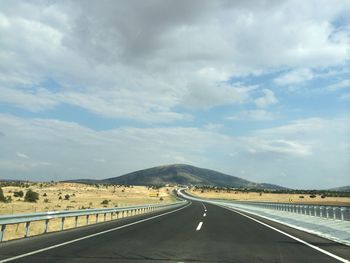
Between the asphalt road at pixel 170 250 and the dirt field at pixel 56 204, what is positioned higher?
the dirt field at pixel 56 204

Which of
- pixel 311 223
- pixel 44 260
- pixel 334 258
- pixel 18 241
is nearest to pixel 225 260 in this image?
pixel 334 258

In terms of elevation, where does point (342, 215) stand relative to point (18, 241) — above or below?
above

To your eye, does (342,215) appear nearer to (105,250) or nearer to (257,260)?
(257,260)

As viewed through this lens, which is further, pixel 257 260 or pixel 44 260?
pixel 257 260

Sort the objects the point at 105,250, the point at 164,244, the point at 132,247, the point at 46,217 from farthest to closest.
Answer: the point at 46,217, the point at 164,244, the point at 132,247, the point at 105,250

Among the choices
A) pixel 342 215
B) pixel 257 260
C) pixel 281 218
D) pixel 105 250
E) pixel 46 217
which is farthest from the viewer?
pixel 281 218

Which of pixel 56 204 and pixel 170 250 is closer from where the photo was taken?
pixel 170 250

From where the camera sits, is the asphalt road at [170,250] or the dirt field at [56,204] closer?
the asphalt road at [170,250]

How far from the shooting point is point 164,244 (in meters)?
14.0

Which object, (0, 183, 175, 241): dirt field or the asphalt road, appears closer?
the asphalt road

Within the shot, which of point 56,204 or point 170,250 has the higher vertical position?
point 56,204

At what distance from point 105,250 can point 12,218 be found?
175 inches

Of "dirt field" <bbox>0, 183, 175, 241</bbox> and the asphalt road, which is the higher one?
"dirt field" <bbox>0, 183, 175, 241</bbox>

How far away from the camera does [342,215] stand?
67.5 ft
